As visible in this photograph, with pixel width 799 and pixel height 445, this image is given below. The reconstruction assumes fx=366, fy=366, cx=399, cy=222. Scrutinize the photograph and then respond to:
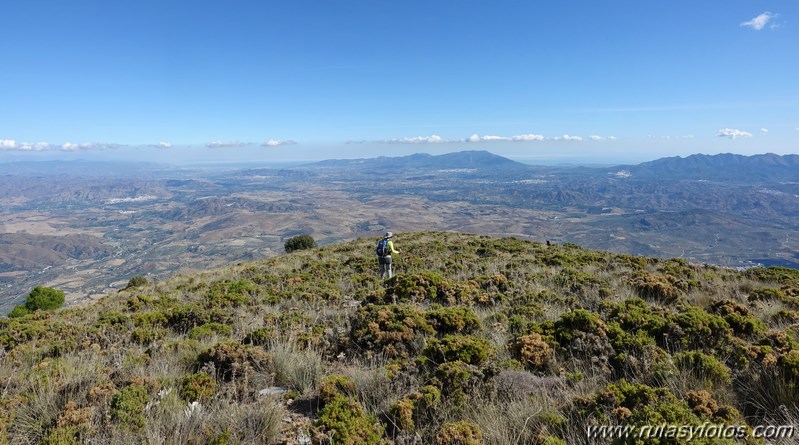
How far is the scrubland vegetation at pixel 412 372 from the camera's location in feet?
9.55

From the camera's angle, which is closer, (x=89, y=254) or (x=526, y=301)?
(x=526, y=301)

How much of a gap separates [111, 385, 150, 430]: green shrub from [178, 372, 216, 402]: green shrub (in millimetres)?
323

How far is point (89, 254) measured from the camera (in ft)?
403

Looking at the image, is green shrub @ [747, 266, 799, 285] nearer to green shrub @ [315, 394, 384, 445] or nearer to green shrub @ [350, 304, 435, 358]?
green shrub @ [350, 304, 435, 358]

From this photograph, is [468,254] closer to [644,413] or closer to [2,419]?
[644,413]

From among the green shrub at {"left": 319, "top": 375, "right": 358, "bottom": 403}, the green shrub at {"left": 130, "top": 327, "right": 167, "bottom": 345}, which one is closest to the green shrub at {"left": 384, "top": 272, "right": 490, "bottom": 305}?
the green shrub at {"left": 319, "top": 375, "right": 358, "bottom": 403}

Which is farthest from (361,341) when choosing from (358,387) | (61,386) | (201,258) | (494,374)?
(201,258)

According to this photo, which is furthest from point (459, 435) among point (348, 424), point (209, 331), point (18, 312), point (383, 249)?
point (18, 312)

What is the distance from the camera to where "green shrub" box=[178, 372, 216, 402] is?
11.9ft

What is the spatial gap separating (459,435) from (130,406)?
2838 mm

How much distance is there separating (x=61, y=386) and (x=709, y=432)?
18.5 ft

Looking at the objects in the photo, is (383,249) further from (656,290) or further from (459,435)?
(459,435)

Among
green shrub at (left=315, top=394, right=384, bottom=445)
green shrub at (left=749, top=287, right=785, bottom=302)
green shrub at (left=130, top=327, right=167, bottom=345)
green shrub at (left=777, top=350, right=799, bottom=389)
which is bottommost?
green shrub at (left=130, top=327, right=167, bottom=345)

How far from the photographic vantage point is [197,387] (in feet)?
12.2
